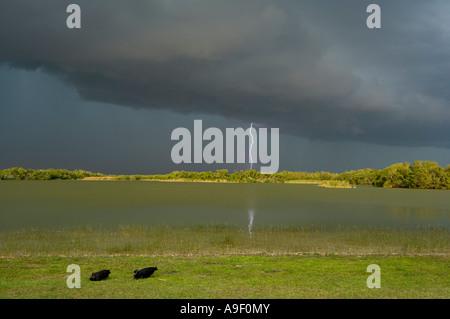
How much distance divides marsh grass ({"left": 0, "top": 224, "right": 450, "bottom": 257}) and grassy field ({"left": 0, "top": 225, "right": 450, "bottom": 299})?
57mm

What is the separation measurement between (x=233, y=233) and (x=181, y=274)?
13.6 meters

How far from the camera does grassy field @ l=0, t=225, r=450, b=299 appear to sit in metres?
10.2

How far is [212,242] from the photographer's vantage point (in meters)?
21.9

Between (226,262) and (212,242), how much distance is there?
23.1ft

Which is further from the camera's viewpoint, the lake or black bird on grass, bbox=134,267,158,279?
the lake

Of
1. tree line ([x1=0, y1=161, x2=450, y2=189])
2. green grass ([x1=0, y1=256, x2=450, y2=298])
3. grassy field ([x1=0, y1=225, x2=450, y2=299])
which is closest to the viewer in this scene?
green grass ([x1=0, y1=256, x2=450, y2=298])

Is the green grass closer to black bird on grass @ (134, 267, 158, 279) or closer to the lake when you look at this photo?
black bird on grass @ (134, 267, 158, 279)

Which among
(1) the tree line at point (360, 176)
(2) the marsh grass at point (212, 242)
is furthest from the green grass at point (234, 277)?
(1) the tree line at point (360, 176)

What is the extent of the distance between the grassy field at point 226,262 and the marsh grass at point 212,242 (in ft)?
0.19

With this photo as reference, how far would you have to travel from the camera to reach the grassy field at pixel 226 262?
10.2 m

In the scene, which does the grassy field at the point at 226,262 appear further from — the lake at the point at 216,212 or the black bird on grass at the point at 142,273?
the lake at the point at 216,212

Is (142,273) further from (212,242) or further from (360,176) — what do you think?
(360,176)

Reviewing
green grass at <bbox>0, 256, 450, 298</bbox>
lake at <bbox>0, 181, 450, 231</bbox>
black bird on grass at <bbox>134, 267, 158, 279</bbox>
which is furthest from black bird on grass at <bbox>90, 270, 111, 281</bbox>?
lake at <bbox>0, 181, 450, 231</bbox>
